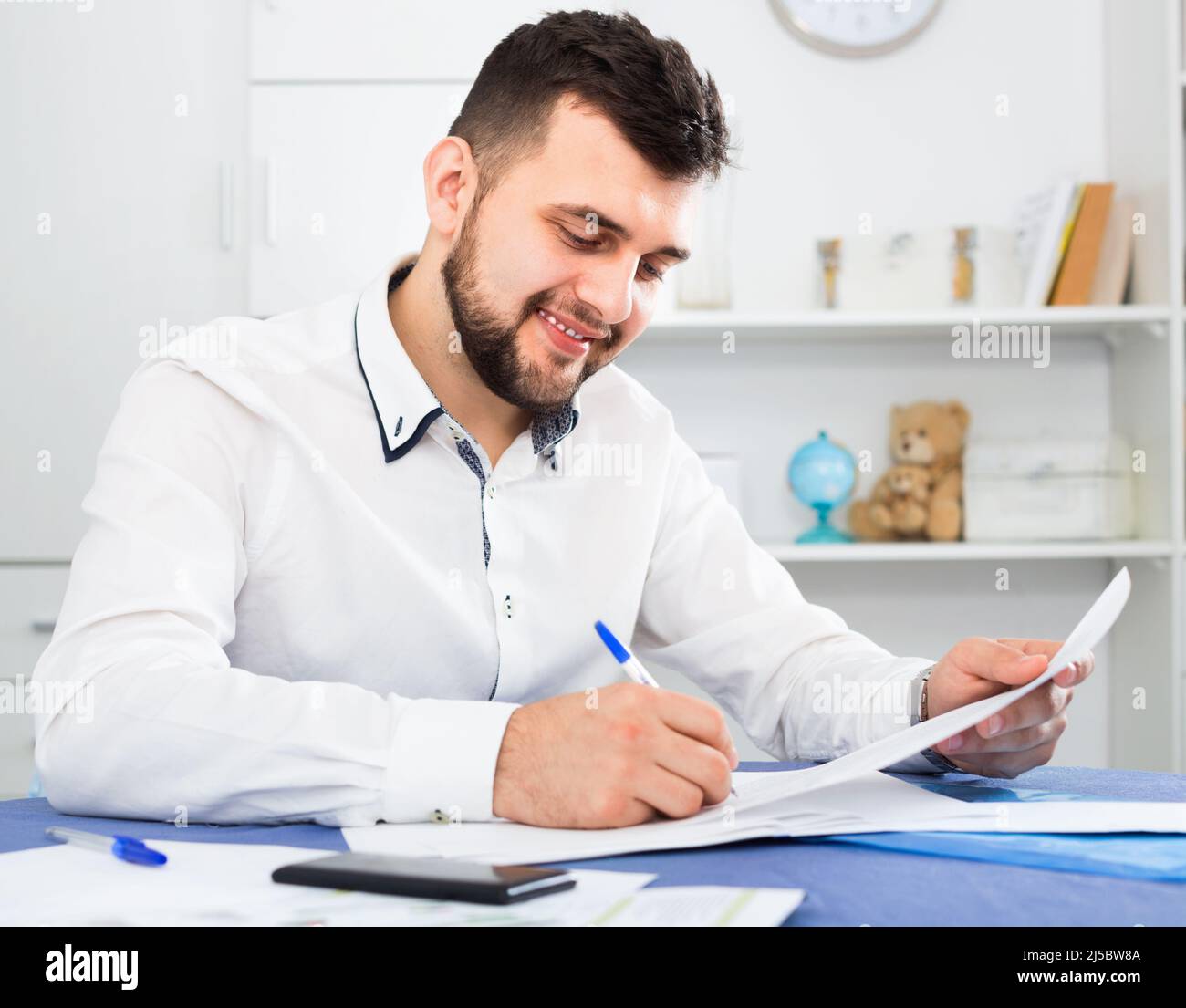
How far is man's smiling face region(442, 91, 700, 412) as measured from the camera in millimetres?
1152

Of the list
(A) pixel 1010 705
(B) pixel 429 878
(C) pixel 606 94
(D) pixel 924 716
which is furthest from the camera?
(C) pixel 606 94

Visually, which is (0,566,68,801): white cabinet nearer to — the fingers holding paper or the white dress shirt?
the white dress shirt

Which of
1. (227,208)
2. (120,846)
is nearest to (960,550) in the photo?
(227,208)

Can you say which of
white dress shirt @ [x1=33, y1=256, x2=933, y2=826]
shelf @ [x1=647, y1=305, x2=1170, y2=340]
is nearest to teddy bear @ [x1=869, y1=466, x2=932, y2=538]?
shelf @ [x1=647, y1=305, x2=1170, y2=340]

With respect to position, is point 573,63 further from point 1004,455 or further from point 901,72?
point 901,72

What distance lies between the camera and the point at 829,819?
0.76 meters

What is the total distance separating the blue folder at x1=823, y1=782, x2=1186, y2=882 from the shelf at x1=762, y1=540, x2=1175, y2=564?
1.66 meters

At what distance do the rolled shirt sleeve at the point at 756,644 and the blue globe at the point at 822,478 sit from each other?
1.06 metres

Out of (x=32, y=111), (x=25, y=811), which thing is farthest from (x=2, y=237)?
(x=25, y=811)

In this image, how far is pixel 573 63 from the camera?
1.18m

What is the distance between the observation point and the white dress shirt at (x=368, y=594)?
0.83 meters

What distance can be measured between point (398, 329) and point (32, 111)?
5.16 ft

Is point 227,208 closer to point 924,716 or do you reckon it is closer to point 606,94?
point 606,94

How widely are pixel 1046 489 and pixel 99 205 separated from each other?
6.39ft
